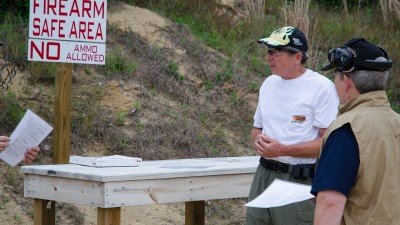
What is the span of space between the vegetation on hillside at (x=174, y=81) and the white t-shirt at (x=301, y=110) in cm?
342

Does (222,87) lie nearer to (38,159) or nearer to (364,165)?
(38,159)

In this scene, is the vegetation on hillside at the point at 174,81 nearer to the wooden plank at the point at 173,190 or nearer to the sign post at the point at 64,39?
the sign post at the point at 64,39

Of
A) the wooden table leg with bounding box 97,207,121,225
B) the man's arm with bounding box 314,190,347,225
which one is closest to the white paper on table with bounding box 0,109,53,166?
the wooden table leg with bounding box 97,207,121,225

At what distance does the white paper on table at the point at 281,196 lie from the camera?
4512 millimetres

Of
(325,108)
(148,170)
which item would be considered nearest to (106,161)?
(148,170)

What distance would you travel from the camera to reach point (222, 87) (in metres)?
11.5

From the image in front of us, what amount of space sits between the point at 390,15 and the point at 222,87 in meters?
4.47

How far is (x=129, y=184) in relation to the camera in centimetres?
585

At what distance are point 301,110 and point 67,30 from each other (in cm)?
284

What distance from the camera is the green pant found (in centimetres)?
568

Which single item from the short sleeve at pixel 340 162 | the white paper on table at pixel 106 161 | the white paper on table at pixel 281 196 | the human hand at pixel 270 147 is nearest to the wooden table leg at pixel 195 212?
the white paper on table at pixel 106 161

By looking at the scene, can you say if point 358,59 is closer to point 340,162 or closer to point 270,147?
point 340,162

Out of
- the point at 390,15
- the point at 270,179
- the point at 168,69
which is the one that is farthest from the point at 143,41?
the point at 270,179

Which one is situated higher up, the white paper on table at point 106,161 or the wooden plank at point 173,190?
the white paper on table at point 106,161
